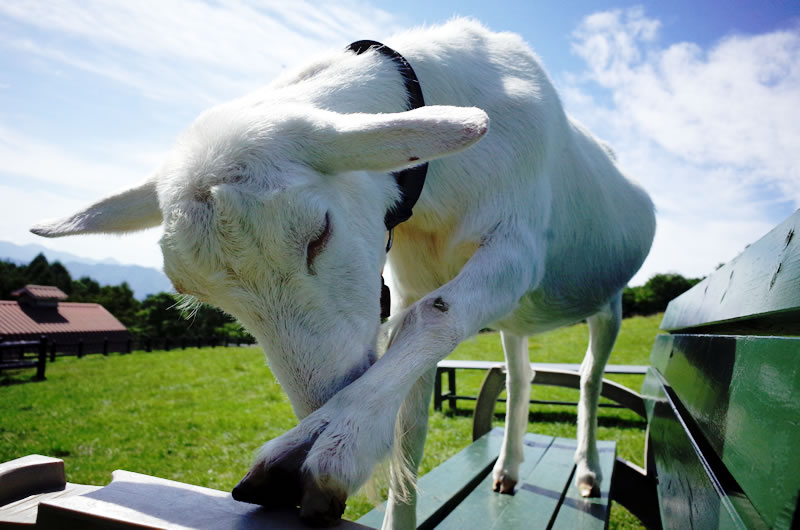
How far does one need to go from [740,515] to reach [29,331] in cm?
1798

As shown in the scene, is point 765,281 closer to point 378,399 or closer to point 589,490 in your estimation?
point 378,399

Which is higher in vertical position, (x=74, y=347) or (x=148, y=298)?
(x=148, y=298)

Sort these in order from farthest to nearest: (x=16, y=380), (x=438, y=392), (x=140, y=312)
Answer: (x=140, y=312), (x=16, y=380), (x=438, y=392)

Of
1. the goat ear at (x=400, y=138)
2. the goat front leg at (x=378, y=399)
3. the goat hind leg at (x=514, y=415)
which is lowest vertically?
the goat hind leg at (x=514, y=415)

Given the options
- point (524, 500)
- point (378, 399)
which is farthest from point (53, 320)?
point (378, 399)

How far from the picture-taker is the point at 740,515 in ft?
2.61

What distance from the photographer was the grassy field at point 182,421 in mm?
5539

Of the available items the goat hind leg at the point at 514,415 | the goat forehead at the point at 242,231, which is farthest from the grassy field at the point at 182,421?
the goat forehead at the point at 242,231

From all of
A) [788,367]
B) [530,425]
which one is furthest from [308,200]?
[530,425]

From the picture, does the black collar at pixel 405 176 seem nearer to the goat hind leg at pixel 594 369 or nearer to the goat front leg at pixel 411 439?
the goat front leg at pixel 411 439

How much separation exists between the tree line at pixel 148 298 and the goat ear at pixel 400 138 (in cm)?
1555

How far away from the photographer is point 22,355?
13438 millimetres

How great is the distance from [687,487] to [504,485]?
6.16 feet

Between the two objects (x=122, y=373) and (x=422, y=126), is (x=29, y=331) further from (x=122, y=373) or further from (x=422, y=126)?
(x=422, y=126)
